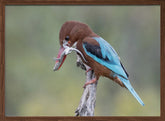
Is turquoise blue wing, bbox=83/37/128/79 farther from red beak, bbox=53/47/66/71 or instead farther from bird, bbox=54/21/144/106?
red beak, bbox=53/47/66/71

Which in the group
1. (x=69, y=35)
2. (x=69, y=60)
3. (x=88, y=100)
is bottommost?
(x=88, y=100)

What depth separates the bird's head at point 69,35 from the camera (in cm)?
264

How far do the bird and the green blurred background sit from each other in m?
0.04

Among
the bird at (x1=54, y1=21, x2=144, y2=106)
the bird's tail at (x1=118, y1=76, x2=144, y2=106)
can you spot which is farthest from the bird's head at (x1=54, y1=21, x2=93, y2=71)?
the bird's tail at (x1=118, y1=76, x2=144, y2=106)

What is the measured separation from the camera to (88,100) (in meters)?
2.64

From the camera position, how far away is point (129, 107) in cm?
265

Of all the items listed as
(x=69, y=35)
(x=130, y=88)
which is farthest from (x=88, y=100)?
(x=69, y=35)

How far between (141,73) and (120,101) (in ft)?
0.82

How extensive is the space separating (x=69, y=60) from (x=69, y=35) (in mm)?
177

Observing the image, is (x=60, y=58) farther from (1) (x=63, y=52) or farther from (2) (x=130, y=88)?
(2) (x=130, y=88)

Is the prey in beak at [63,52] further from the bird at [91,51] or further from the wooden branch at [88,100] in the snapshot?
the wooden branch at [88,100]

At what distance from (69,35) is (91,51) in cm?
19

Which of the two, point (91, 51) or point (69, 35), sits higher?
point (69, 35)

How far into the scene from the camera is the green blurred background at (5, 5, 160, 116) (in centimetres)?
264
